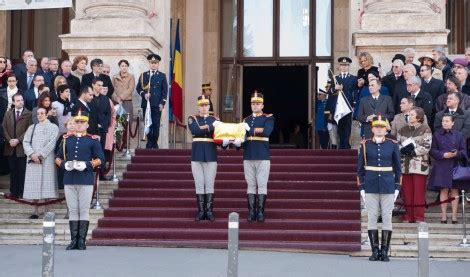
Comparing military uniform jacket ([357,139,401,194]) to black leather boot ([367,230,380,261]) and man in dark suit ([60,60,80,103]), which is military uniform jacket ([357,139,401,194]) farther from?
man in dark suit ([60,60,80,103])

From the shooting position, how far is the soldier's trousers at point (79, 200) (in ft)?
42.3

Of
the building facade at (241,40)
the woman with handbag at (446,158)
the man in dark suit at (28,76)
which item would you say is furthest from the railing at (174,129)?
the woman with handbag at (446,158)

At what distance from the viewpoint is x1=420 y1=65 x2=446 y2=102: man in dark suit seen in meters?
15.1

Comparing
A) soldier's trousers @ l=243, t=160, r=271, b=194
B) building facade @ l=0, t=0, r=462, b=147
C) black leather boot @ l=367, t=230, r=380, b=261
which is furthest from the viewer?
building facade @ l=0, t=0, r=462, b=147

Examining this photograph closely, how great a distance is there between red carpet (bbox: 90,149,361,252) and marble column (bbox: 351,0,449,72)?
11.4 feet

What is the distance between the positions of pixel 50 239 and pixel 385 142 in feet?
18.3

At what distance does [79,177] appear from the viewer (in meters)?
12.9

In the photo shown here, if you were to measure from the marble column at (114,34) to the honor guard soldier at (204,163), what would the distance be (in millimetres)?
5550

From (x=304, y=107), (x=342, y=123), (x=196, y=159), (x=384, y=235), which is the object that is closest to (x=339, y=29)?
(x=304, y=107)

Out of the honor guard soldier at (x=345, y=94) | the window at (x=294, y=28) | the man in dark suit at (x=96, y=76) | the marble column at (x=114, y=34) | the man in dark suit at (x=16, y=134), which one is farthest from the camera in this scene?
the window at (x=294, y=28)

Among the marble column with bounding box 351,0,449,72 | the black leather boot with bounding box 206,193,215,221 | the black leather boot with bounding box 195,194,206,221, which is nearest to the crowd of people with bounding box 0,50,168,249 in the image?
the black leather boot with bounding box 195,194,206,221

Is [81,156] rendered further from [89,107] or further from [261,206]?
[261,206]

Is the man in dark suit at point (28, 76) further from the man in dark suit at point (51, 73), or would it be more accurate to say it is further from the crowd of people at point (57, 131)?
the man in dark suit at point (51, 73)

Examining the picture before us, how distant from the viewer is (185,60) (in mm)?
23906
